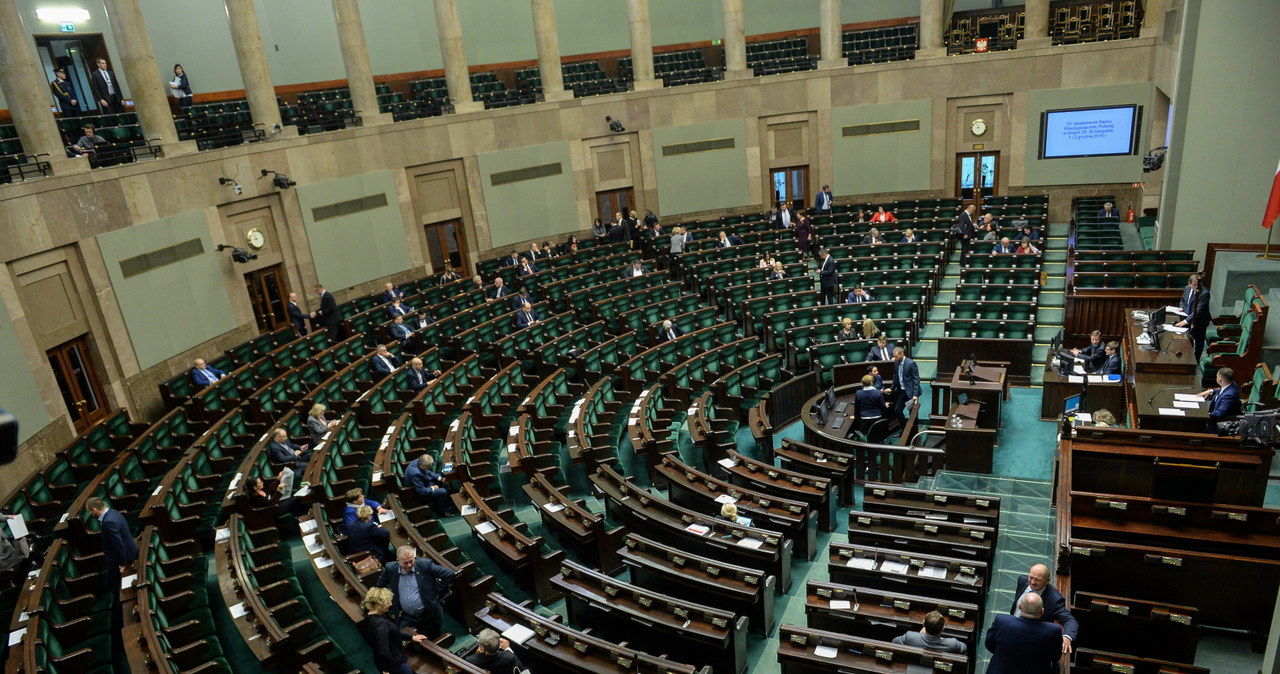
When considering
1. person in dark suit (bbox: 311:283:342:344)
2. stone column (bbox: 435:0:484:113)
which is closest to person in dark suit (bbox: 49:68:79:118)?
person in dark suit (bbox: 311:283:342:344)

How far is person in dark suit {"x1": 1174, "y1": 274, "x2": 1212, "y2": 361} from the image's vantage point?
9.54 m

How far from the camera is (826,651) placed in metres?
5.64

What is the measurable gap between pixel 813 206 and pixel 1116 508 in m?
14.9

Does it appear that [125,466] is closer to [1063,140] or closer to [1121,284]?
[1121,284]

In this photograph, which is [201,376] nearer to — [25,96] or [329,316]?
[329,316]

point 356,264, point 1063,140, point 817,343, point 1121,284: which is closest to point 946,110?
point 1063,140

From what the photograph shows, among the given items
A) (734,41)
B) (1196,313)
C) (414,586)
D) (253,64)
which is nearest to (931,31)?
(734,41)

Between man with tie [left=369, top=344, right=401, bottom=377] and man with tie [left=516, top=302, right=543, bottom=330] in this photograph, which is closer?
man with tie [left=369, top=344, right=401, bottom=377]

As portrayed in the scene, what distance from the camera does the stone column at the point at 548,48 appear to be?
A: 18.3 meters

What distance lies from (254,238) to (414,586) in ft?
33.9

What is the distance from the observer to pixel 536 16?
18.3m

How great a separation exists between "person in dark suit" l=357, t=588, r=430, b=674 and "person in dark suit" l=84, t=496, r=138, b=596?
2.87 metres

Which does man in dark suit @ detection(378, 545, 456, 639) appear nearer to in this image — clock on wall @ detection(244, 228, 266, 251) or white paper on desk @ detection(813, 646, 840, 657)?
white paper on desk @ detection(813, 646, 840, 657)

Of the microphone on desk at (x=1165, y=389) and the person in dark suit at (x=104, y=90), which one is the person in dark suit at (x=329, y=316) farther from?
the microphone on desk at (x=1165, y=389)
